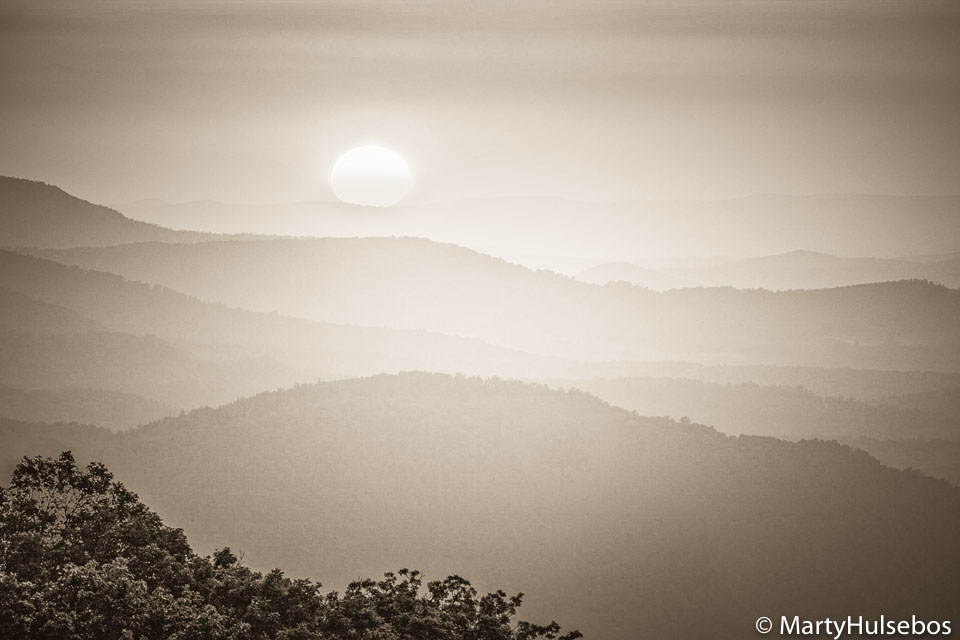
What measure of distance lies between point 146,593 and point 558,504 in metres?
115

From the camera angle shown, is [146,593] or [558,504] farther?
[558,504]

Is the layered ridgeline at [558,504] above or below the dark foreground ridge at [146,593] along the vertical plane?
above

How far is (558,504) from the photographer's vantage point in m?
147

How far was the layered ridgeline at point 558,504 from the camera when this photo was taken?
126500 mm

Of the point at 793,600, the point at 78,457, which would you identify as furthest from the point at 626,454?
the point at 78,457

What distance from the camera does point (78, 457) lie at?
151m

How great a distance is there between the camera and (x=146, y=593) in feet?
123

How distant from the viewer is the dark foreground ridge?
1412 inches

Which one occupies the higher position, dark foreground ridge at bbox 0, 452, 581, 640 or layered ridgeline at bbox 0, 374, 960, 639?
layered ridgeline at bbox 0, 374, 960, 639

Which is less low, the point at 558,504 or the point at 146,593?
the point at 558,504

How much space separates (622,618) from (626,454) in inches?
1836

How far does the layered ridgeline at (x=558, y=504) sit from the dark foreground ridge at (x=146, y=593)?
255 feet

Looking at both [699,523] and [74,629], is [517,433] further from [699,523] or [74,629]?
[74,629]

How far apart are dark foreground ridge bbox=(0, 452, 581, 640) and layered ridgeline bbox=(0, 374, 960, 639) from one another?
255ft
